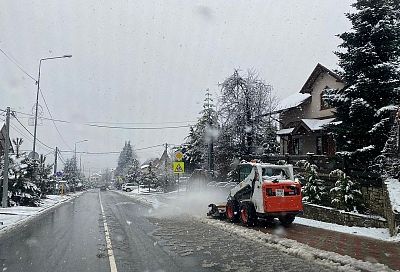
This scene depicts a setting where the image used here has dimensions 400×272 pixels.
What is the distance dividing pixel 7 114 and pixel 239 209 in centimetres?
1577

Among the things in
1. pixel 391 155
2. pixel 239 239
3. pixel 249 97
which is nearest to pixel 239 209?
pixel 239 239

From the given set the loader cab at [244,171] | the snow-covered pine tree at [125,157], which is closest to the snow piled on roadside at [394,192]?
the loader cab at [244,171]

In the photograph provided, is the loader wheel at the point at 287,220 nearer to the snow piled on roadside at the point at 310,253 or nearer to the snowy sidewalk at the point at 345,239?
the snowy sidewalk at the point at 345,239

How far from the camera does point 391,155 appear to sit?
16.3 metres

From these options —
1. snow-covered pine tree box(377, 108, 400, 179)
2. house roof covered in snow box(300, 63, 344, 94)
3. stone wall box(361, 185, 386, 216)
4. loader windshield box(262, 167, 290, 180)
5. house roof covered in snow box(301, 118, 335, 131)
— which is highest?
house roof covered in snow box(300, 63, 344, 94)

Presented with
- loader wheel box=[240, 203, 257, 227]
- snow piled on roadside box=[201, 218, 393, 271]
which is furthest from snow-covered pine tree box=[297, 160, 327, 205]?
snow piled on roadside box=[201, 218, 393, 271]

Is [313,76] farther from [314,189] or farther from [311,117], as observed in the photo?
[314,189]

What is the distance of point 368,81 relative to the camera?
60.5 ft

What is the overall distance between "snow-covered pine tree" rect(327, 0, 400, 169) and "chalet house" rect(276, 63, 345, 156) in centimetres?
1283

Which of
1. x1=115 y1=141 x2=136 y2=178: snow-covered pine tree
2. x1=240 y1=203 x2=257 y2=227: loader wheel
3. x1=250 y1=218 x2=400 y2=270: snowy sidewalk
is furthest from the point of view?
x1=115 y1=141 x2=136 y2=178: snow-covered pine tree

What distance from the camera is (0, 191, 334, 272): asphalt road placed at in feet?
29.3

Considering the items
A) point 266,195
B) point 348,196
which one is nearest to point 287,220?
point 266,195

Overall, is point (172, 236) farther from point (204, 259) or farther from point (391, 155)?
point (391, 155)

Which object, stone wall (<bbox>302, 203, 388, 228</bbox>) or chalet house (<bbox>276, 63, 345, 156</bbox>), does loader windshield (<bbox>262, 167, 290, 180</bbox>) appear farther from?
chalet house (<bbox>276, 63, 345, 156</bbox>)
